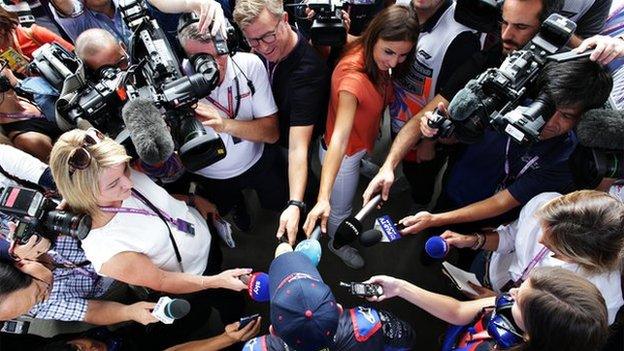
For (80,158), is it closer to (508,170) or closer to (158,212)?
(158,212)

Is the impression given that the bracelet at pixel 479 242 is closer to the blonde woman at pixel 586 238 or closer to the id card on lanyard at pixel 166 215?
the blonde woman at pixel 586 238

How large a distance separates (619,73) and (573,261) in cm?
108

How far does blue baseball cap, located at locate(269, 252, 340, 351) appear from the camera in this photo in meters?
1.37

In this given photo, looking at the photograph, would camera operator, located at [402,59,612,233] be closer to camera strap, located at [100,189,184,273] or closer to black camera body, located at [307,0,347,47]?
black camera body, located at [307,0,347,47]

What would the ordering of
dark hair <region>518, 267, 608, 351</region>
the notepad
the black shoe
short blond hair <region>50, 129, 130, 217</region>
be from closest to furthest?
1. dark hair <region>518, 267, 608, 351</region>
2. short blond hair <region>50, 129, 130, 217</region>
3. the notepad
4. the black shoe

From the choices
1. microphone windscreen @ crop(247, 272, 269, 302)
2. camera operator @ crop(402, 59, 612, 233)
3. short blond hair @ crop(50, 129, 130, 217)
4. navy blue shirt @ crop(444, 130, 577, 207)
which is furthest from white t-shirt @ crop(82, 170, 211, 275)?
navy blue shirt @ crop(444, 130, 577, 207)

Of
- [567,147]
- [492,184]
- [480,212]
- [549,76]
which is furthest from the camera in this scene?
[492,184]

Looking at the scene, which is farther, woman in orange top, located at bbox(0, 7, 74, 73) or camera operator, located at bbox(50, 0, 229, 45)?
camera operator, located at bbox(50, 0, 229, 45)

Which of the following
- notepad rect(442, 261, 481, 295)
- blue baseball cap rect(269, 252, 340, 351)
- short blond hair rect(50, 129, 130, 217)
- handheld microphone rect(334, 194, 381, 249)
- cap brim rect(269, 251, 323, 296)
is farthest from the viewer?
notepad rect(442, 261, 481, 295)

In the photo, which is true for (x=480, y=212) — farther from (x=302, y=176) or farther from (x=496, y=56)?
(x=302, y=176)

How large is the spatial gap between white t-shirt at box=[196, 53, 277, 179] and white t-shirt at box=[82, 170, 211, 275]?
40 cm

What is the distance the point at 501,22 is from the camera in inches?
81.0

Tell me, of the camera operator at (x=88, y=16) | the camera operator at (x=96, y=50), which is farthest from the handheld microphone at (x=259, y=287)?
the camera operator at (x=88, y=16)

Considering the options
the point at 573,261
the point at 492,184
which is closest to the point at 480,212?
the point at 492,184
